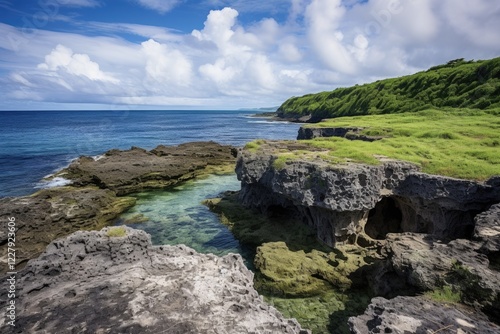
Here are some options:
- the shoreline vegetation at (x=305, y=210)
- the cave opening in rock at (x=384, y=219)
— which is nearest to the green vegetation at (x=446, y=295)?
the shoreline vegetation at (x=305, y=210)

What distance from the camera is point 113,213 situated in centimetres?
2936

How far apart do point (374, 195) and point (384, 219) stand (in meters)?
5.89

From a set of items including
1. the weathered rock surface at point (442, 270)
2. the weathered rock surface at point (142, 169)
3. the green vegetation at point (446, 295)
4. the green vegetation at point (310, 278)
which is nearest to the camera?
the weathered rock surface at point (442, 270)

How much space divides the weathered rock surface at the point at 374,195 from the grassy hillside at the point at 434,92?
41954 mm

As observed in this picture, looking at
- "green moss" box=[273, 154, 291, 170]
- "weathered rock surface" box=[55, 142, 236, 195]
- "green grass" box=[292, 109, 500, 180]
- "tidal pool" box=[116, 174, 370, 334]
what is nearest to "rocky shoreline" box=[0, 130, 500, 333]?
"green moss" box=[273, 154, 291, 170]

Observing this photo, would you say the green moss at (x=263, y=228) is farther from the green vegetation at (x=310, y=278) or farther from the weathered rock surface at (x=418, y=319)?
the weathered rock surface at (x=418, y=319)

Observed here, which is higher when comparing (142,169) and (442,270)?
(442,270)

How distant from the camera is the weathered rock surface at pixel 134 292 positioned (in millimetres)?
8586

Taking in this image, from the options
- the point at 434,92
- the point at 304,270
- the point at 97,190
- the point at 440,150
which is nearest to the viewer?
the point at 304,270

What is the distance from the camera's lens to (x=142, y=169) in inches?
1574

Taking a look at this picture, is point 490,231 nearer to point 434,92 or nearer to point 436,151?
point 436,151

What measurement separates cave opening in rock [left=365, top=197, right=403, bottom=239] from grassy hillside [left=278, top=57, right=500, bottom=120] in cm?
3947

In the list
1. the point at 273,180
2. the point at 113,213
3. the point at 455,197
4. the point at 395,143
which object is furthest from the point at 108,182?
the point at 455,197

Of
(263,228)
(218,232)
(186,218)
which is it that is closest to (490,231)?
(263,228)
